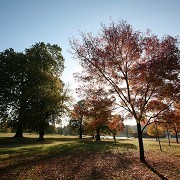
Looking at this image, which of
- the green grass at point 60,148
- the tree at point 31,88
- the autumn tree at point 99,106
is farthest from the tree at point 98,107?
the tree at point 31,88

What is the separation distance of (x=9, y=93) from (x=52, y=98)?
9845 mm

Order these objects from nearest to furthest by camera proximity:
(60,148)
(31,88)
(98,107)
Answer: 1. (98,107)
2. (60,148)
3. (31,88)

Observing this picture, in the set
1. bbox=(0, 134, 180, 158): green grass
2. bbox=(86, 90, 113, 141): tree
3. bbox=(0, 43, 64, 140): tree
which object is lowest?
bbox=(0, 134, 180, 158): green grass

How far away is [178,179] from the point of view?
33.8ft

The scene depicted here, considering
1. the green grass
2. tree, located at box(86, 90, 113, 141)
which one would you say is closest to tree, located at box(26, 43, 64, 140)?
the green grass

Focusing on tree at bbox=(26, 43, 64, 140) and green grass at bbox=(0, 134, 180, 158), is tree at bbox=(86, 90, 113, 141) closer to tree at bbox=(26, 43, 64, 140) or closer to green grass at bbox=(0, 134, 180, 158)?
green grass at bbox=(0, 134, 180, 158)

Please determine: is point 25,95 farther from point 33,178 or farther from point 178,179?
point 178,179

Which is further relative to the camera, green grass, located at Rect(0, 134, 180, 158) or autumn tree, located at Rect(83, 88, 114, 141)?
green grass, located at Rect(0, 134, 180, 158)

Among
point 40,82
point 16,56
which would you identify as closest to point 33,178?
point 40,82

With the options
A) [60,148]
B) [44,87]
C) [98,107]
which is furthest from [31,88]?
[98,107]

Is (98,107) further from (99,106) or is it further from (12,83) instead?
(12,83)

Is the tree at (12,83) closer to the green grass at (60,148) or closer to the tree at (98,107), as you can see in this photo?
the green grass at (60,148)

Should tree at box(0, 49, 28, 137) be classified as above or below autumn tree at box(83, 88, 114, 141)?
above

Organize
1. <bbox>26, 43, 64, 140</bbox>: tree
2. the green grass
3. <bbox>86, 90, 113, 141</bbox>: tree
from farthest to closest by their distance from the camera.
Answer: <bbox>26, 43, 64, 140</bbox>: tree → the green grass → <bbox>86, 90, 113, 141</bbox>: tree
